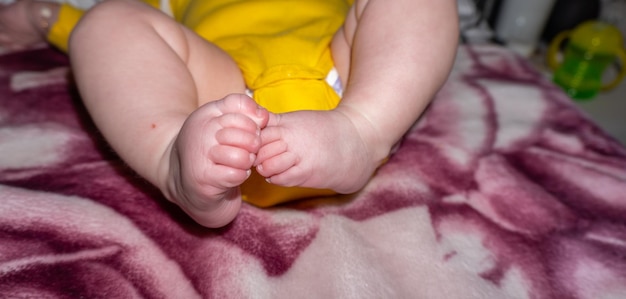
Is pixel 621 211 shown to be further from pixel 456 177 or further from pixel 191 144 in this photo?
pixel 191 144

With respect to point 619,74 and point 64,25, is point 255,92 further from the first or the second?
point 619,74

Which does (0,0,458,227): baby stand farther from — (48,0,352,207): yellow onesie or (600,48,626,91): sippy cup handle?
(600,48,626,91): sippy cup handle

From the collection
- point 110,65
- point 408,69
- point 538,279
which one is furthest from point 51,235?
point 538,279

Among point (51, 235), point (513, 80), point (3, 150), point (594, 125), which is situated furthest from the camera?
point (513, 80)

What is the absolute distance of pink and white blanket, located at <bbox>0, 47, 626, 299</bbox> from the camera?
21.4 inches

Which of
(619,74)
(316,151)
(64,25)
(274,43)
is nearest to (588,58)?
(619,74)

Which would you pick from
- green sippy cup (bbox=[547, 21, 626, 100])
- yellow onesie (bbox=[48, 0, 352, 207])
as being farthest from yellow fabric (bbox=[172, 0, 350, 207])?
green sippy cup (bbox=[547, 21, 626, 100])

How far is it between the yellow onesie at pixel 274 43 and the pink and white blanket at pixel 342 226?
0.08 meters

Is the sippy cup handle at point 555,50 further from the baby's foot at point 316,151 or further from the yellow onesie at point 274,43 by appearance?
the baby's foot at point 316,151

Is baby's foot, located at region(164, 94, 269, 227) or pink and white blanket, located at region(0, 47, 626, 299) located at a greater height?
baby's foot, located at region(164, 94, 269, 227)

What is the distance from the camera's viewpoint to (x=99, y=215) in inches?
23.4

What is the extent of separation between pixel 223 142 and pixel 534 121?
64 cm

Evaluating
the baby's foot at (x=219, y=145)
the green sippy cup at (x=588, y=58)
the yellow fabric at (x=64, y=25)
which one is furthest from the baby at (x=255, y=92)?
the green sippy cup at (x=588, y=58)

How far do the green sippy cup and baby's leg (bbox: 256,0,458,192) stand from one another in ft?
2.53
